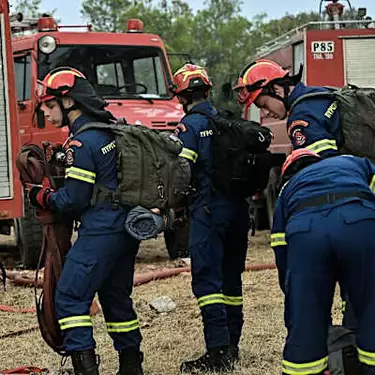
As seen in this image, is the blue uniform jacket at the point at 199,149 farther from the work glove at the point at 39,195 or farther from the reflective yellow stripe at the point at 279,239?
the reflective yellow stripe at the point at 279,239

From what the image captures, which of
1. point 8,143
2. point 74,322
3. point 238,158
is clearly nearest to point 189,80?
point 238,158

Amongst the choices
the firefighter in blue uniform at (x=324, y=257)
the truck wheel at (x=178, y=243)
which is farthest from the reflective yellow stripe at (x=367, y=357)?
the truck wheel at (x=178, y=243)

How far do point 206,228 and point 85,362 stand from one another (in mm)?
1218

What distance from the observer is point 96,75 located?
11016 millimetres

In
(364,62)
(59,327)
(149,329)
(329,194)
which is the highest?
(364,62)

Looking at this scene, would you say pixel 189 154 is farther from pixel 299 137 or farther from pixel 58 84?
pixel 58 84

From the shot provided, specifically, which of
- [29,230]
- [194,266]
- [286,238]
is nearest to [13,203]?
[29,230]

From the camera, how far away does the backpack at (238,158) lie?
5.86 metres

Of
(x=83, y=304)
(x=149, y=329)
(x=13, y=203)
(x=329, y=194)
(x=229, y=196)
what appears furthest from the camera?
(x=13, y=203)

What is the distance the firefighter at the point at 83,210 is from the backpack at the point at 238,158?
81 centimetres

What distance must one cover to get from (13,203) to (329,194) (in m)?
5.26

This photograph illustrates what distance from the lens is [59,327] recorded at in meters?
5.42

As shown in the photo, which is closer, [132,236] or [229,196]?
[132,236]

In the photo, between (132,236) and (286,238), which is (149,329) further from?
(286,238)
